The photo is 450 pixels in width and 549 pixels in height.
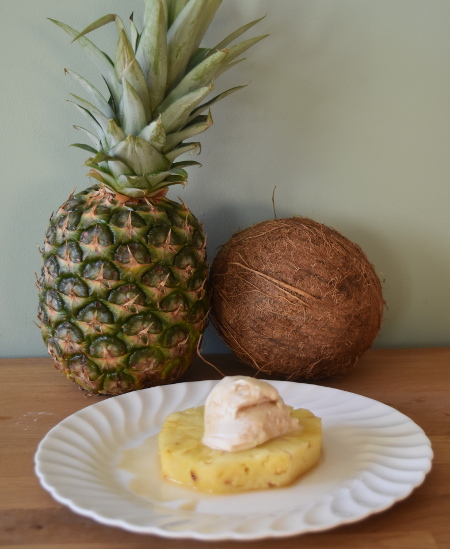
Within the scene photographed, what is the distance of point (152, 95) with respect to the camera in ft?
3.18

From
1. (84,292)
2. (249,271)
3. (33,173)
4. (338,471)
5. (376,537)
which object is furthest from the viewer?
(33,173)

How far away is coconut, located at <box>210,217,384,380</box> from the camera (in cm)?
101

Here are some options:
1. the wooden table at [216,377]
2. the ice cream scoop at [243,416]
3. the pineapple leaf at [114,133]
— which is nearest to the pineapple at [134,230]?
the pineapple leaf at [114,133]

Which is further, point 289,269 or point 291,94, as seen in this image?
point 291,94

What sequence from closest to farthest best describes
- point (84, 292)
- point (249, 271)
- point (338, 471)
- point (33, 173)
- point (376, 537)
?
1. point (376, 537)
2. point (338, 471)
3. point (84, 292)
4. point (249, 271)
5. point (33, 173)

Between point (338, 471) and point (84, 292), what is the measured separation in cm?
46

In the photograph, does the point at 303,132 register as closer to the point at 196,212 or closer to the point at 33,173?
the point at 196,212

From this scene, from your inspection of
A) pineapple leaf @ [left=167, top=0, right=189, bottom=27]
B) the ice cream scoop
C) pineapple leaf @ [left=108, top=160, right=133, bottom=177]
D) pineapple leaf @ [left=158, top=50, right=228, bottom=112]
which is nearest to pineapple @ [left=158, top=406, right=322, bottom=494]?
the ice cream scoop

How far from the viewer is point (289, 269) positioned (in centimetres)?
102

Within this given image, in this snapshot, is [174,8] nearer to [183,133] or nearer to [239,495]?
[183,133]

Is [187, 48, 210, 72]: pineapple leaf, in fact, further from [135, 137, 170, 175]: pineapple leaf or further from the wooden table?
the wooden table

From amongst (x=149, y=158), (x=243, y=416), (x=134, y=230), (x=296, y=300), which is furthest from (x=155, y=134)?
(x=243, y=416)

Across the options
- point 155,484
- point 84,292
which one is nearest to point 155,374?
point 84,292

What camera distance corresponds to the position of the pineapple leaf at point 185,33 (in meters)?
0.96
